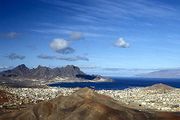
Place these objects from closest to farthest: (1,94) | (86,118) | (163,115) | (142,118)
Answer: (86,118), (142,118), (163,115), (1,94)

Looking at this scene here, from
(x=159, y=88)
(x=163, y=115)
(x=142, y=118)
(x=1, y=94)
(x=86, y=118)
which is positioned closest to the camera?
(x=86, y=118)

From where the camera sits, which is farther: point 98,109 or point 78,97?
point 78,97

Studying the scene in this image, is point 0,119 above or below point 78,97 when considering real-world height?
below

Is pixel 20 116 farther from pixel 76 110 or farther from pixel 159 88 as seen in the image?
pixel 159 88

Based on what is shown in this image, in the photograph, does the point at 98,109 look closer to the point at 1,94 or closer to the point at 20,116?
the point at 20,116

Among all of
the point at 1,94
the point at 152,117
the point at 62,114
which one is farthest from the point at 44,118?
the point at 1,94

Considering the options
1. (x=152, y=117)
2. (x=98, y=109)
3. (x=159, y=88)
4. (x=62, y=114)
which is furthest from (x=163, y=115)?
(x=159, y=88)
